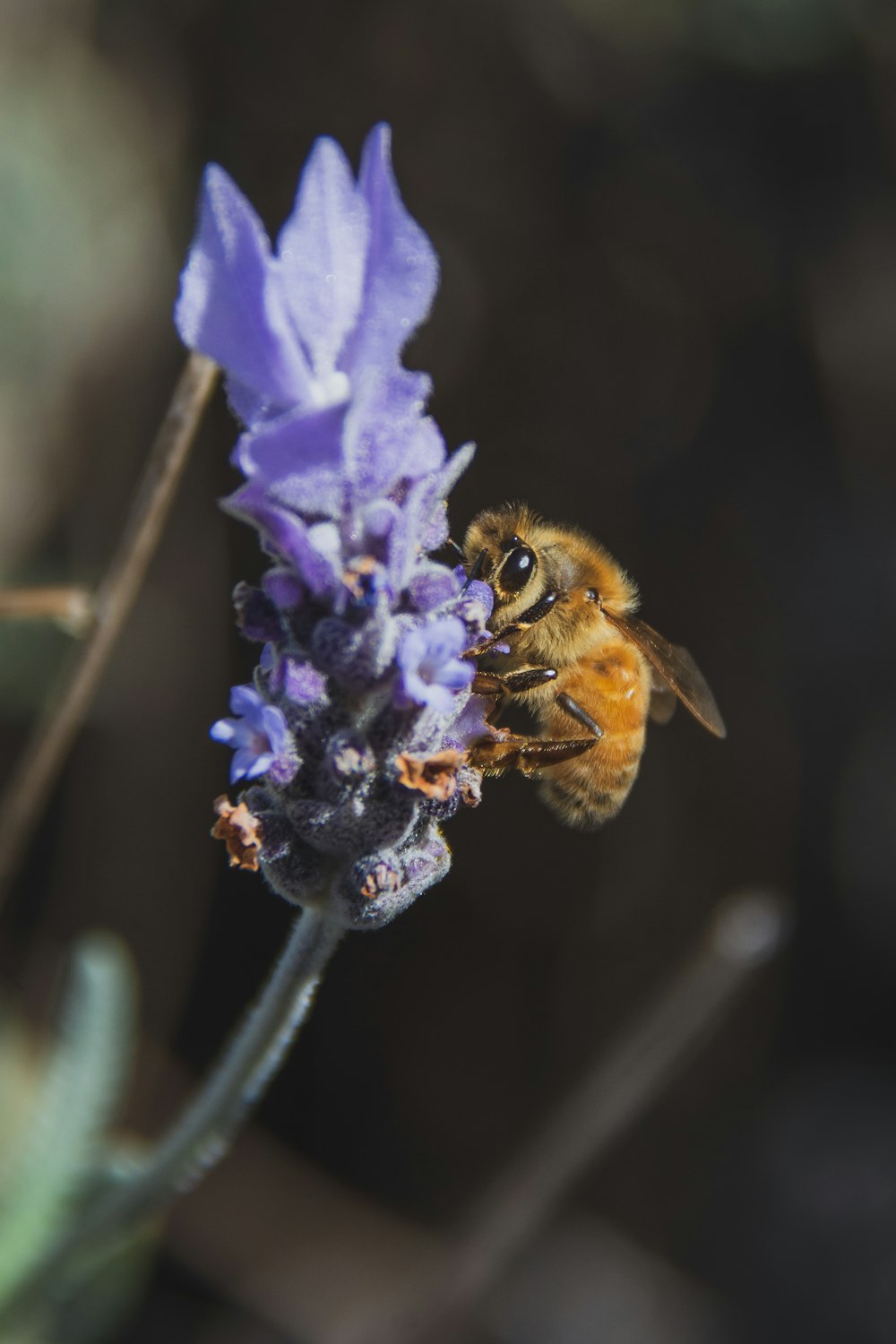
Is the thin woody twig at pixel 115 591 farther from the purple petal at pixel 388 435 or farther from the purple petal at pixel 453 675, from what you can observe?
the purple petal at pixel 453 675

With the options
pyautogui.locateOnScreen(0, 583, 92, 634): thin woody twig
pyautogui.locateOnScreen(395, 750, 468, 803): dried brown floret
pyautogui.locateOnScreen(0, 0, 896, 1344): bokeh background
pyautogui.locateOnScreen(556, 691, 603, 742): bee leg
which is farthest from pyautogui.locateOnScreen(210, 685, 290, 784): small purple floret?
pyautogui.locateOnScreen(0, 0, 896, 1344): bokeh background

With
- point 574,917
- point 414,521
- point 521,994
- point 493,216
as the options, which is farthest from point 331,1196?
point 493,216

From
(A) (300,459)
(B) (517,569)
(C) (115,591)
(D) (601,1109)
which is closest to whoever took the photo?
(A) (300,459)

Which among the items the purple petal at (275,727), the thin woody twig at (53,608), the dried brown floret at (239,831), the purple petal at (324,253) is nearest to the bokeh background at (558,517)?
the thin woody twig at (53,608)

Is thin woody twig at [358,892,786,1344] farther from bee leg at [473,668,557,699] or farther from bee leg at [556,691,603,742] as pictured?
bee leg at [473,668,557,699]

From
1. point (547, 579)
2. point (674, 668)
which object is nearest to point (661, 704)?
point (674, 668)

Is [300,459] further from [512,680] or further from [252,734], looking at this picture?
[512,680]
